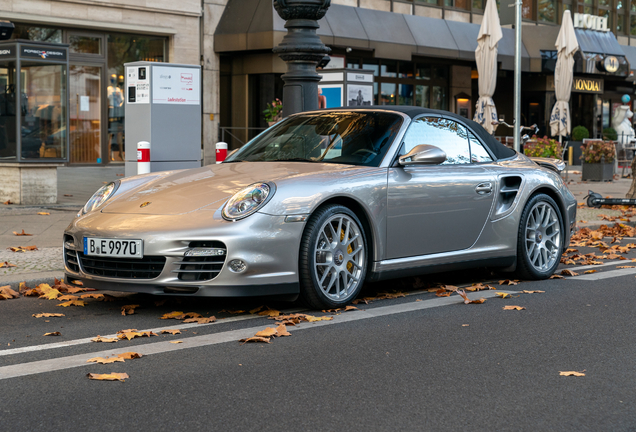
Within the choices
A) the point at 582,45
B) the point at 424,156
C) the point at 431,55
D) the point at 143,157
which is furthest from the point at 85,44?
the point at 582,45

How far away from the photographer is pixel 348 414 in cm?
358

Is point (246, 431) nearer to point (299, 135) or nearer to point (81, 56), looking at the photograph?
point (299, 135)

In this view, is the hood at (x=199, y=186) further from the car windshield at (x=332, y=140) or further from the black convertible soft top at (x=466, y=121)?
the black convertible soft top at (x=466, y=121)

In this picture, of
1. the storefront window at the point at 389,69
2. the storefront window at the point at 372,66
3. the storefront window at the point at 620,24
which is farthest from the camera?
the storefront window at the point at 620,24

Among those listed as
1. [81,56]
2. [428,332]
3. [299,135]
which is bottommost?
[428,332]

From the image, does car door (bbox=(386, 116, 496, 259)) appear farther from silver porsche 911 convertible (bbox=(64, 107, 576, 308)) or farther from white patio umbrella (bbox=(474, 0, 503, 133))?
white patio umbrella (bbox=(474, 0, 503, 133))

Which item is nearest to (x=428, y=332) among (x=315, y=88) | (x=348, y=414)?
(x=348, y=414)

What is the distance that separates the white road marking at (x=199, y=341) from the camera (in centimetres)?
428

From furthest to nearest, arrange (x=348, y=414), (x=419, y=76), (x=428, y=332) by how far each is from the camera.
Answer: (x=419, y=76)
(x=428, y=332)
(x=348, y=414)

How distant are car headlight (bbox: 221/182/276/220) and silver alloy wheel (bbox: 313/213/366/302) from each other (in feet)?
1.41

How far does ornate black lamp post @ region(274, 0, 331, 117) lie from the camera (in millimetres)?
9016

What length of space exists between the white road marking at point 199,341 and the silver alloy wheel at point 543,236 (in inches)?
38.2

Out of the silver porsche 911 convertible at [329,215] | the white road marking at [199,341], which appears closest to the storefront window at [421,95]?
the silver porsche 911 convertible at [329,215]

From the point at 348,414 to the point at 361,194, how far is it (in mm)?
2468
